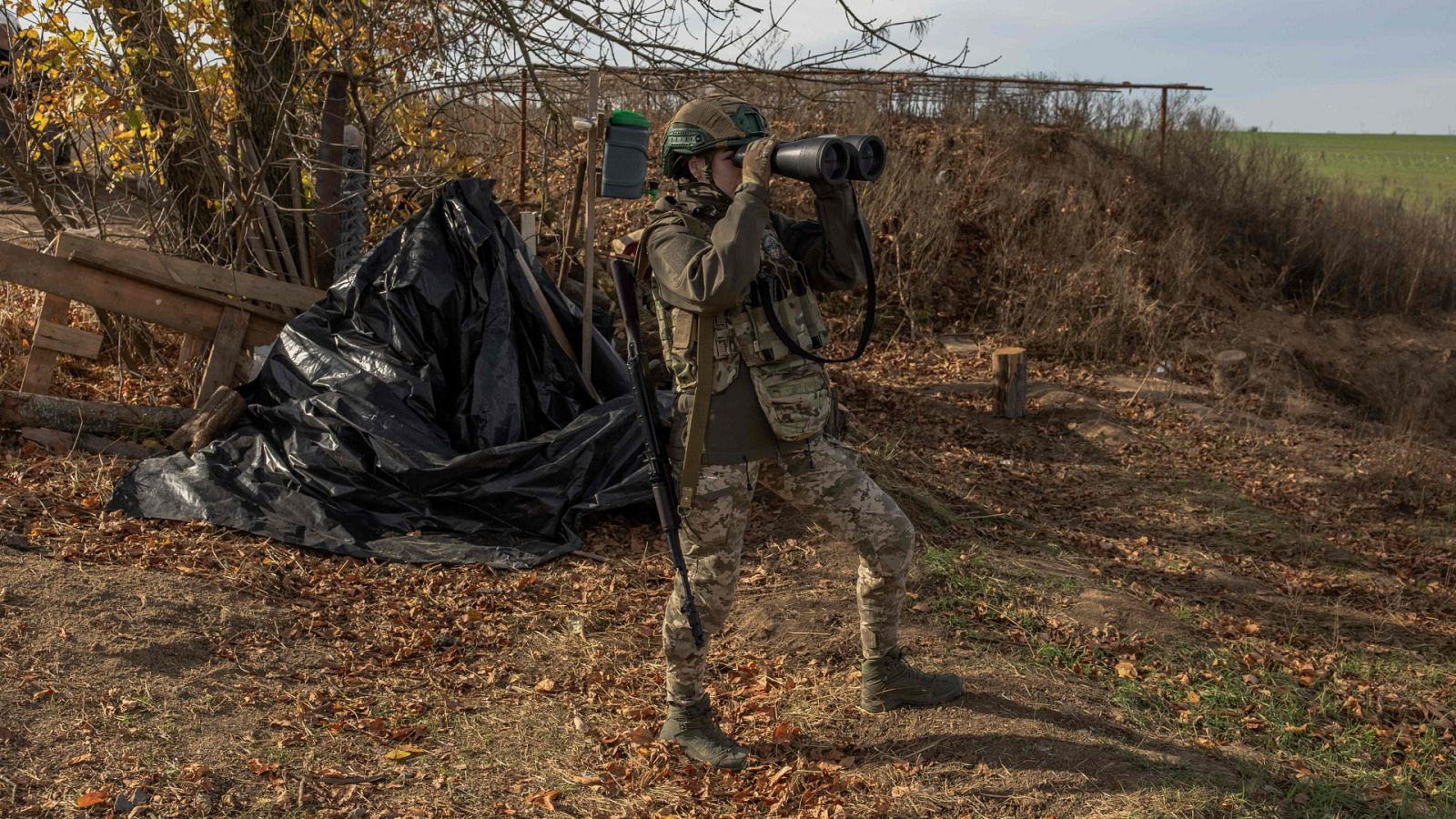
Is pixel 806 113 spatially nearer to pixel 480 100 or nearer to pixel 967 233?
pixel 967 233

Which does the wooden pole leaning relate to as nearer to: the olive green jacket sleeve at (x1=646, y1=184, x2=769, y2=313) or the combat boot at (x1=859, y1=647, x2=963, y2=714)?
the olive green jacket sleeve at (x1=646, y1=184, x2=769, y2=313)

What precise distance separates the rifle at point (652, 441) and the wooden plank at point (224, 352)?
3.48m

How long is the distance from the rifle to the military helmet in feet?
1.08

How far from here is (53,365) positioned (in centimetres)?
590

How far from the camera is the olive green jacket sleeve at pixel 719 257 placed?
289 centimetres

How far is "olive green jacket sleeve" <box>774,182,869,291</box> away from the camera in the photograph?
3.15 meters

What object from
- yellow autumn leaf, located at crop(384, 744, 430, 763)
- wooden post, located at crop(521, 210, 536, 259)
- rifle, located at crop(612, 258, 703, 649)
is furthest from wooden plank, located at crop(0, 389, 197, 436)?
rifle, located at crop(612, 258, 703, 649)

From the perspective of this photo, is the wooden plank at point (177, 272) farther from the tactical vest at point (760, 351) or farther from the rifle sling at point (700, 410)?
the rifle sling at point (700, 410)

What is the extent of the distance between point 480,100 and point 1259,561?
5683mm

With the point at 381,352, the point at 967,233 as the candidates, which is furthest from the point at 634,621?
the point at 967,233

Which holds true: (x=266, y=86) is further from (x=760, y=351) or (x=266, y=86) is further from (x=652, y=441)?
(x=760, y=351)

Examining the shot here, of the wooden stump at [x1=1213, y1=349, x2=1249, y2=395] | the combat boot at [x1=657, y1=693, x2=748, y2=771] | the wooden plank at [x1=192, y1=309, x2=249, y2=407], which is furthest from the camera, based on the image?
the wooden stump at [x1=1213, y1=349, x2=1249, y2=395]

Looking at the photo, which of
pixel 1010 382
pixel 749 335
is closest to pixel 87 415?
pixel 749 335

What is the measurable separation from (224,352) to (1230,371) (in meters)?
8.07
